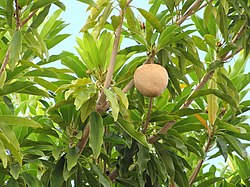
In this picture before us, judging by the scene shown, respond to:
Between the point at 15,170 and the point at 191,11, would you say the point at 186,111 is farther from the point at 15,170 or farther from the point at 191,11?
the point at 15,170

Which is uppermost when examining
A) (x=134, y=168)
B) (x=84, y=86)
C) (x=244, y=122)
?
(x=84, y=86)

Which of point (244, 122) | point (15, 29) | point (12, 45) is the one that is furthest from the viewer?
point (244, 122)

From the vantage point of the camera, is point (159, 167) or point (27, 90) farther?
point (159, 167)

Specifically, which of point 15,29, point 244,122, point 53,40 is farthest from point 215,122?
point 15,29

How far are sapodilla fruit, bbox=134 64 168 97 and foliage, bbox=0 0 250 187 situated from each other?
0.21ft

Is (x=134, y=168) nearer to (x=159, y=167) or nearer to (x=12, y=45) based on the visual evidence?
(x=159, y=167)

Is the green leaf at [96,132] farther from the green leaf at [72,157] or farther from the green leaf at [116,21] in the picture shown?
the green leaf at [116,21]

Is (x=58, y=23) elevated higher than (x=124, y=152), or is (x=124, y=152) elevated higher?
(x=58, y=23)

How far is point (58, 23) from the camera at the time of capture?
7.03ft

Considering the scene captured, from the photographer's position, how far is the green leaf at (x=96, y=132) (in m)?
1.64

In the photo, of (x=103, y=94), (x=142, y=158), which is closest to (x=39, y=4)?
(x=103, y=94)

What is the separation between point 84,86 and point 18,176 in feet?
1.19

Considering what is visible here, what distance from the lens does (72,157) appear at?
68.7 inches

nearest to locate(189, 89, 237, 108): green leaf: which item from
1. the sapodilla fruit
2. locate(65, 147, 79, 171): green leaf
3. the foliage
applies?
the foliage
